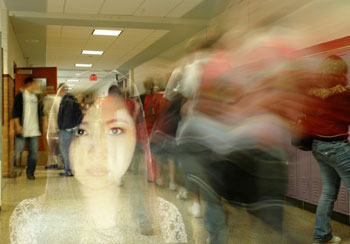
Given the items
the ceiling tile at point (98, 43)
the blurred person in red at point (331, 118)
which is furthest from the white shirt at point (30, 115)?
the blurred person in red at point (331, 118)

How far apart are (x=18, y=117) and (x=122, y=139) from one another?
0.78 feet

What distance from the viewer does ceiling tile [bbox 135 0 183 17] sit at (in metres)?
0.59

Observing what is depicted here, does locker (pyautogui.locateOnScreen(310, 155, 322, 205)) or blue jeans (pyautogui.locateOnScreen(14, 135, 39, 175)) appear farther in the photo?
locker (pyautogui.locateOnScreen(310, 155, 322, 205))

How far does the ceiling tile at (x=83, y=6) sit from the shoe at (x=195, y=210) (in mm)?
386

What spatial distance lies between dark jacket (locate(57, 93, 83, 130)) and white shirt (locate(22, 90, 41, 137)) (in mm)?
132

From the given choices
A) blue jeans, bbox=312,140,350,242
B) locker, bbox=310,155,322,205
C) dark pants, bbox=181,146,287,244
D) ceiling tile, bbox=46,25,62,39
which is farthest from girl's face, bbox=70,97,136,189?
locker, bbox=310,155,322,205

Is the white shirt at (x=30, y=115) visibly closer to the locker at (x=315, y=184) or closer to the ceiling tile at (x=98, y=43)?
the ceiling tile at (x=98, y=43)

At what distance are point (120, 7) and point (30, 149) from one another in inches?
11.9

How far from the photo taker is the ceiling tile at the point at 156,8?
0.59m

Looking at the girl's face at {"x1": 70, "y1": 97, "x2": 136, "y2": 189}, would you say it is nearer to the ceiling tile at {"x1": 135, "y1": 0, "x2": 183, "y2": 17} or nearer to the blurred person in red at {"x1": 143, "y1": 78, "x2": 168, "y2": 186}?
the blurred person in red at {"x1": 143, "y1": 78, "x2": 168, "y2": 186}

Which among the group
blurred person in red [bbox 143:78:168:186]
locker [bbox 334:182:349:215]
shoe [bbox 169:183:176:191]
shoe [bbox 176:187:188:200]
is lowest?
locker [bbox 334:182:349:215]

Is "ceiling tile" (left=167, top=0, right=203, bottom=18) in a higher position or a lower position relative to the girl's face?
higher

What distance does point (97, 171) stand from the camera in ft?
1.49

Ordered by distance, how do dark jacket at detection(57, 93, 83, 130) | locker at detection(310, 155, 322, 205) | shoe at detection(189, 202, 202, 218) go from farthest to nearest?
locker at detection(310, 155, 322, 205)
shoe at detection(189, 202, 202, 218)
dark jacket at detection(57, 93, 83, 130)
